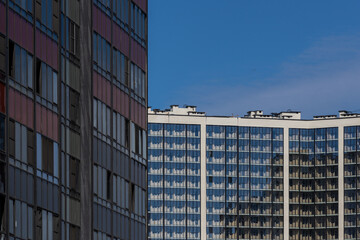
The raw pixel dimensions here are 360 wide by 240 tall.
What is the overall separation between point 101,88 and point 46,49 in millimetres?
11468

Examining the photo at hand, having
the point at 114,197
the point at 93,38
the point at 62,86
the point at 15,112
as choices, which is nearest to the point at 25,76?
the point at 15,112

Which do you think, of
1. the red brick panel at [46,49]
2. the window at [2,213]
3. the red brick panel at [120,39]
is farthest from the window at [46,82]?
the red brick panel at [120,39]

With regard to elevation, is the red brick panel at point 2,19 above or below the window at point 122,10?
below

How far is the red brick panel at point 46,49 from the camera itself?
62.0m

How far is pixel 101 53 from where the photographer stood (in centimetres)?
7475

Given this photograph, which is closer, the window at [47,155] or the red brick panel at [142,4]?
the window at [47,155]

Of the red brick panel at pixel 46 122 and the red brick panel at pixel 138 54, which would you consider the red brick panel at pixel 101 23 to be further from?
the red brick panel at pixel 46 122

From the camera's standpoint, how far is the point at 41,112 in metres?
62.2

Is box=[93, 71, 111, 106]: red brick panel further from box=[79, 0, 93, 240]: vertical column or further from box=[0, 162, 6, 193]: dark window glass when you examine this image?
box=[0, 162, 6, 193]: dark window glass

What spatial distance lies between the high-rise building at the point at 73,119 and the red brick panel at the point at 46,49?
0.05 meters

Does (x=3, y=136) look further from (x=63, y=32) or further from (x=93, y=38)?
(x=93, y=38)

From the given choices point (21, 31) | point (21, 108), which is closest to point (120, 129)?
point (21, 108)

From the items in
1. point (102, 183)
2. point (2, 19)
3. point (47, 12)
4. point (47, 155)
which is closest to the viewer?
point (2, 19)

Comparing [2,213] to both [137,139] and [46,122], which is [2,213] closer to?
[46,122]
